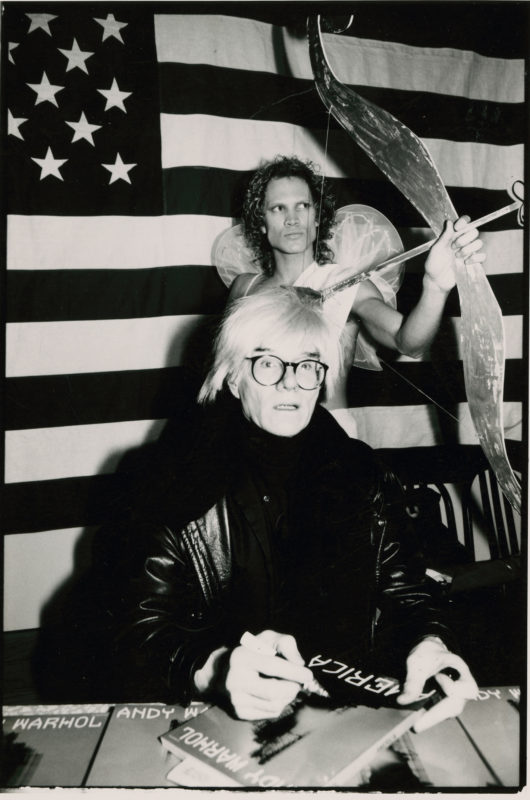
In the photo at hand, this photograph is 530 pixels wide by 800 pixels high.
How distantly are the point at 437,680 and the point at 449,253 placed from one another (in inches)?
30.4

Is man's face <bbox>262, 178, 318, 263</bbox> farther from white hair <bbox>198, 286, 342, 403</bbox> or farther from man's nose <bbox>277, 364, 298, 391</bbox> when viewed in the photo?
man's nose <bbox>277, 364, 298, 391</bbox>

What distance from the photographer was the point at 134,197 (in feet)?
3.91

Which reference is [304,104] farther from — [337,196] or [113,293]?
[113,293]

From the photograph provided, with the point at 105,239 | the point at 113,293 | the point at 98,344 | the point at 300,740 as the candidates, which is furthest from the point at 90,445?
the point at 300,740

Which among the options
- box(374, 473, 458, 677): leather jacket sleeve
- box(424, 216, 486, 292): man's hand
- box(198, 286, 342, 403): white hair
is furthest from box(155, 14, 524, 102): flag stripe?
box(374, 473, 458, 677): leather jacket sleeve

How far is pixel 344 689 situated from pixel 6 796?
0.65 meters

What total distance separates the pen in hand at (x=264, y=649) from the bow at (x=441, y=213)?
1.78ft

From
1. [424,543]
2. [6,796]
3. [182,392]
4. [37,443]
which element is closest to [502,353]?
[424,543]

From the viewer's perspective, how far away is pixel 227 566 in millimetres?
1076

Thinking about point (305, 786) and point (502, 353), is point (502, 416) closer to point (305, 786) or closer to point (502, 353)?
point (502, 353)

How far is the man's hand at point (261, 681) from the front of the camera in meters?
0.95

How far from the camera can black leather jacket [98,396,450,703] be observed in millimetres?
1028

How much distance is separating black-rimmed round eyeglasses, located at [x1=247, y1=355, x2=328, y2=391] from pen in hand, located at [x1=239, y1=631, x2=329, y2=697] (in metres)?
0.44

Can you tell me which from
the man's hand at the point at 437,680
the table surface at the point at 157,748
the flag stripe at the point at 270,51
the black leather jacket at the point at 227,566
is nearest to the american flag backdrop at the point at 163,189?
the flag stripe at the point at 270,51
